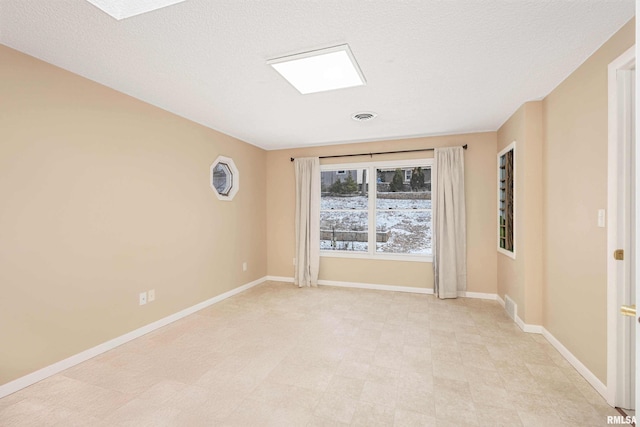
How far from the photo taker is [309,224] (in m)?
4.79

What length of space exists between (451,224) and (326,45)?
3102 mm

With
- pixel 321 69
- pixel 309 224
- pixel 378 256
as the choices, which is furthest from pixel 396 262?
pixel 321 69

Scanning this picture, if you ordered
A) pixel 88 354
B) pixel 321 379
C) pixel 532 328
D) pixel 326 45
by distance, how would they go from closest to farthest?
pixel 326 45, pixel 321 379, pixel 88 354, pixel 532 328

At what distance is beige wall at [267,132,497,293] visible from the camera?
4051 millimetres

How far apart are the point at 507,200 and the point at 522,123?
39.1 inches

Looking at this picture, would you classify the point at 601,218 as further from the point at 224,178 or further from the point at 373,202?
the point at 224,178

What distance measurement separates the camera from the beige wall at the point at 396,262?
4051mm

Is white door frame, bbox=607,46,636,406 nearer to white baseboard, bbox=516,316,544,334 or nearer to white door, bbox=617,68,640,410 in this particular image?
white door, bbox=617,68,640,410

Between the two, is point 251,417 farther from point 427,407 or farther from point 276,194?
point 276,194

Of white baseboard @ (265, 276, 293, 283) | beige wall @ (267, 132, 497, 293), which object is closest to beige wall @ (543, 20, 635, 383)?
beige wall @ (267, 132, 497, 293)

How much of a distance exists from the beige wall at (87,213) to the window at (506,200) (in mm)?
3759

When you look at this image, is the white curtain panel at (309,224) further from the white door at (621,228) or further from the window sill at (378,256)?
the white door at (621,228)

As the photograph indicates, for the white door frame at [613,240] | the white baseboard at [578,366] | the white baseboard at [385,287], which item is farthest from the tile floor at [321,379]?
the white baseboard at [385,287]

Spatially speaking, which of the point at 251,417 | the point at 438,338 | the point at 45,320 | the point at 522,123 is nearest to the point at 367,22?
the point at 522,123
